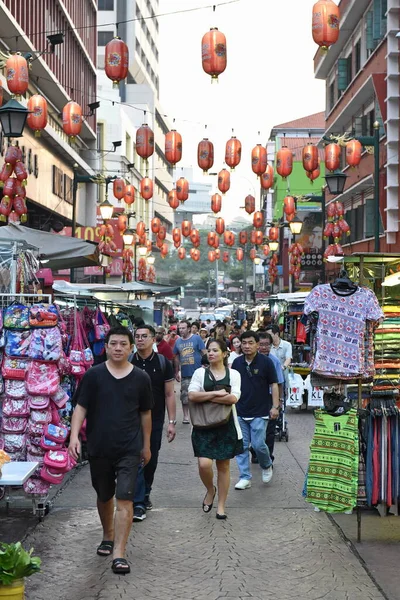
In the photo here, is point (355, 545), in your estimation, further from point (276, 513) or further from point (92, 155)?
point (92, 155)

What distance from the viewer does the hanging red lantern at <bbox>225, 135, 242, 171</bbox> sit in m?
25.8

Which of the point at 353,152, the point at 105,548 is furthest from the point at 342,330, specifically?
the point at 353,152

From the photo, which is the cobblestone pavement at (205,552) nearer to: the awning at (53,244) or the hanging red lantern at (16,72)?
the awning at (53,244)

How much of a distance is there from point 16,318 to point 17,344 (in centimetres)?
26

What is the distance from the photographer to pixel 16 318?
919 centimetres

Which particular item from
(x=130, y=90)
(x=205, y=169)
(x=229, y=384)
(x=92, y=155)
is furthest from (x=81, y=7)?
(x=130, y=90)

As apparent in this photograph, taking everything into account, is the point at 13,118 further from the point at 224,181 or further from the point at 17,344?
the point at 224,181

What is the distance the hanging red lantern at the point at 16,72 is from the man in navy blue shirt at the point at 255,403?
346 inches

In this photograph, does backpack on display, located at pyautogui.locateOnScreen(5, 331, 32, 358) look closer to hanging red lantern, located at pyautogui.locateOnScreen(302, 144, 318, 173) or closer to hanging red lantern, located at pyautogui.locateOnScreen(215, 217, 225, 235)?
hanging red lantern, located at pyautogui.locateOnScreen(302, 144, 318, 173)

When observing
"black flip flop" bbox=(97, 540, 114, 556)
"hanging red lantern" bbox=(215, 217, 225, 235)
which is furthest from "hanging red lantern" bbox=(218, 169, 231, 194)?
"black flip flop" bbox=(97, 540, 114, 556)

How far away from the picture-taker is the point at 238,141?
2592 cm

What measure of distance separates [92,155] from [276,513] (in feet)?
126

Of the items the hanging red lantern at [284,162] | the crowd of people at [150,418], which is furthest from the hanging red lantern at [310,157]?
the crowd of people at [150,418]

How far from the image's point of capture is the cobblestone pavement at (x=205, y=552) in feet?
21.8
